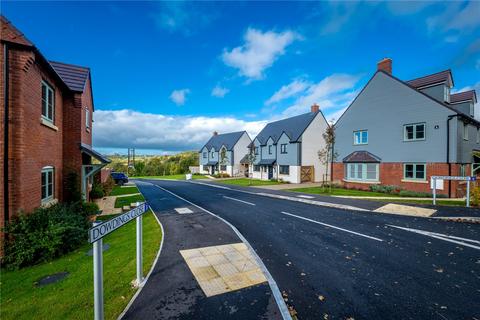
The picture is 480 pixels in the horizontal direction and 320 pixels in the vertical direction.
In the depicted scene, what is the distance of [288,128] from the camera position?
35.2 meters

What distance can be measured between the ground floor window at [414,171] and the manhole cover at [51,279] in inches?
944

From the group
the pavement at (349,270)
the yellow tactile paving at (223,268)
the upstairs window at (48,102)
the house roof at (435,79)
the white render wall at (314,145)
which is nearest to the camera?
the pavement at (349,270)

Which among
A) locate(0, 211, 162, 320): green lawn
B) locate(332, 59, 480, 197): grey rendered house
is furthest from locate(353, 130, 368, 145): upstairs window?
locate(0, 211, 162, 320): green lawn

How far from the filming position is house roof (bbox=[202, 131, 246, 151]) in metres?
47.8

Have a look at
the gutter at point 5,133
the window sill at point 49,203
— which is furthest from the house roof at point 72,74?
the window sill at point 49,203

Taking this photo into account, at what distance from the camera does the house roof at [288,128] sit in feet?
105

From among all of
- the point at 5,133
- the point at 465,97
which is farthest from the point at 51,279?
the point at 465,97

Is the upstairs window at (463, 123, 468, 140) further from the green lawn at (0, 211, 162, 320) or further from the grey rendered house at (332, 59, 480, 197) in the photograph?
the green lawn at (0, 211, 162, 320)

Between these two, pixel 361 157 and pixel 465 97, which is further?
pixel 361 157

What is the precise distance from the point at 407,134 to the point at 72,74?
26.4 meters

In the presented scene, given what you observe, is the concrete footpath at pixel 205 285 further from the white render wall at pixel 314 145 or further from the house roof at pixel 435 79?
the white render wall at pixel 314 145

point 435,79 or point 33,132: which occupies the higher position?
point 435,79

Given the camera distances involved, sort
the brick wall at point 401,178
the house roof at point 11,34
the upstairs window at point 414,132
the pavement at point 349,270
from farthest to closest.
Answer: the upstairs window at point 414,132
the brick wall at point 401,178
the house roof at point 11,34
the pavement at point 349,270

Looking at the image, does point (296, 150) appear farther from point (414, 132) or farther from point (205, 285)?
point (205, 285)
